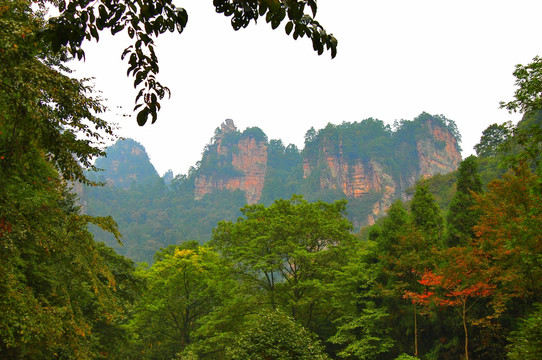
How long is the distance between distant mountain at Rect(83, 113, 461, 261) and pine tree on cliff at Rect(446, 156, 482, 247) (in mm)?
57311

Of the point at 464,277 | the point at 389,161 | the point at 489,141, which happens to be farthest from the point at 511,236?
the point at 389,161

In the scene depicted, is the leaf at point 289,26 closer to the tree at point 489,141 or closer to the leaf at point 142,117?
the leaf at point 142,117

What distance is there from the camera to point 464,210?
16000mm

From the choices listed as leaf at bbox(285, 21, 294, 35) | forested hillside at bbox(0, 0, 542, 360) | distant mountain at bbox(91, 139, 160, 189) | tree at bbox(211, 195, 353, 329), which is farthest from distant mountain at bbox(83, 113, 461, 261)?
leaf at bbox(285, 21, 294, 35)

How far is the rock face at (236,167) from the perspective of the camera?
102m

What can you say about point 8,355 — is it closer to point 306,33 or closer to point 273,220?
point 306,33

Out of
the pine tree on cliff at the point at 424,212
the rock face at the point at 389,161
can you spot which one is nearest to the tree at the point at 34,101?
the pine tree on cliff at the point at 424,212

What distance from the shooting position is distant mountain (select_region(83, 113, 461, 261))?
82.0 metres

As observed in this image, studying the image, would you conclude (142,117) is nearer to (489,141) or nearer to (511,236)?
(511,236)

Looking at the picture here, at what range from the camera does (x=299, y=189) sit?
3743 inches

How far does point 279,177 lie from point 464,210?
88536 millimetres

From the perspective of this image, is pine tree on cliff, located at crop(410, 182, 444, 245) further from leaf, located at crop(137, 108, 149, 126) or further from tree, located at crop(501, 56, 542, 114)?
leaf, located at crop(137, 108, 149, 126)

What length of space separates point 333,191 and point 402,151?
71.5 ft

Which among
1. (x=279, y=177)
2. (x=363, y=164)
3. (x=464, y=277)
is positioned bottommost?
(x=464, y=277)
